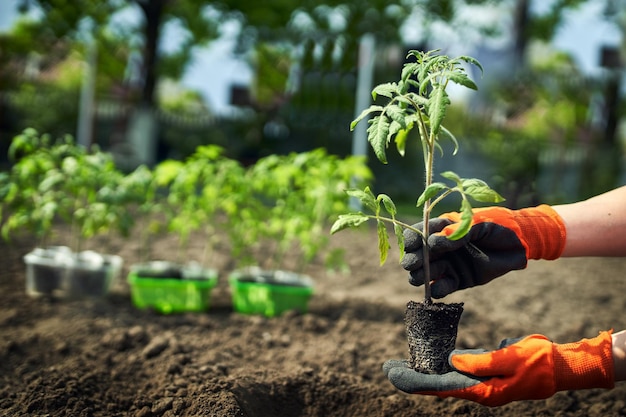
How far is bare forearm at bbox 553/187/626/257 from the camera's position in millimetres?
2020

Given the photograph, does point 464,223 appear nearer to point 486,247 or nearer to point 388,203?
point 388,203

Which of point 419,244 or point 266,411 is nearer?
point 419,244

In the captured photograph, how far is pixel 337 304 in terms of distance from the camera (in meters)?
4.34

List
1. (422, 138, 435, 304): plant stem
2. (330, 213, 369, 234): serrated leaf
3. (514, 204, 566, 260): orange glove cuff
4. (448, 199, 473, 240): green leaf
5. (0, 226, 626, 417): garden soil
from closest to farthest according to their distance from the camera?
(448, 199, 473, 240): green leaf
(330, 213, 369, 234): serrated leaf
(422, 138, 435, 304): plant stem
(514, 204, 566, 260): orange glove cuff
(0, 226, 626, 417): garden soil

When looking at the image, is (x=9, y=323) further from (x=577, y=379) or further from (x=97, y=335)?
(x=577, y=379)

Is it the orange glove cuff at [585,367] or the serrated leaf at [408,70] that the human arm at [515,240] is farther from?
the serrated leaf at [408,70]

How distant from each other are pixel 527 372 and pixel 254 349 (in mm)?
1637

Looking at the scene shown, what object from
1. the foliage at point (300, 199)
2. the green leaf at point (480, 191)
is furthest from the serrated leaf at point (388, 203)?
the foliage at point (300, 199)

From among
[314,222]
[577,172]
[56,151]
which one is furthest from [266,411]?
[577,172]

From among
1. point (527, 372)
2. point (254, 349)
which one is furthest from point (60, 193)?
point (527, 372)

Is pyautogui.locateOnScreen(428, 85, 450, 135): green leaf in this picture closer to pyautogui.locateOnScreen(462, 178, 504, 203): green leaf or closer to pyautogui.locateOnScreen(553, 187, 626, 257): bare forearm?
pyautogui.locateOnScreen(462, 178, 504, 203): green leaf

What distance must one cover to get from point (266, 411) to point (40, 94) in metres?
15.9

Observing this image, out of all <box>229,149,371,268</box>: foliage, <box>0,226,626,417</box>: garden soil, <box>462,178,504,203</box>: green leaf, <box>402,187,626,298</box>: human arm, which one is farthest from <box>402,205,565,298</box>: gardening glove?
<box>229,149,371,268</box>: foliage

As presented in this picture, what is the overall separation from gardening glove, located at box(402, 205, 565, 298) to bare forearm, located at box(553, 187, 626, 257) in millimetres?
38
